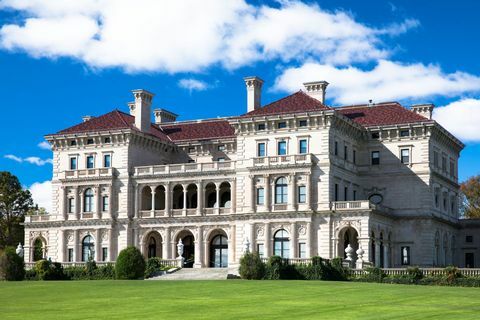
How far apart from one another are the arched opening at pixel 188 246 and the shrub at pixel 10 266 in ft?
58.8

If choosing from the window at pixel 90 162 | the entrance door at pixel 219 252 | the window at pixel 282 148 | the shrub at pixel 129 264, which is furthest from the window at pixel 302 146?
the window at pixel 90 162

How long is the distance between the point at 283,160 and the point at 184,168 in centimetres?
1048

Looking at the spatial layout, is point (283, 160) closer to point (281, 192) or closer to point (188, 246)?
point (281, 192)

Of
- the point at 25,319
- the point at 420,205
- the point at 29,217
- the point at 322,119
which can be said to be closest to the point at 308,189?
the point at 322,119

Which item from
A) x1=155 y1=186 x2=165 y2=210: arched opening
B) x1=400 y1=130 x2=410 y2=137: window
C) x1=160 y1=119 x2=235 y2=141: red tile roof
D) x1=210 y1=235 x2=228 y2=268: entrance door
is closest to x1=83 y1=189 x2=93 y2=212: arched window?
x1=155 y1=186 x2=165 y2=210: arched opening

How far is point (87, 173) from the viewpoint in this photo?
87.0 m

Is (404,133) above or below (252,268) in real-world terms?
above

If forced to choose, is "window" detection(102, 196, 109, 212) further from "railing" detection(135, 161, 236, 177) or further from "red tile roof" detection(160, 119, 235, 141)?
"red tile roof" detection(160, 119, 235, 141)

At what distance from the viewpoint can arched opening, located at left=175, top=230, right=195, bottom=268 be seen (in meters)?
83.6

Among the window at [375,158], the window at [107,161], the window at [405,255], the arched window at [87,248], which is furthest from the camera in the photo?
the window at [107,161]

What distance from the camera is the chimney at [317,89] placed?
82.2 metres

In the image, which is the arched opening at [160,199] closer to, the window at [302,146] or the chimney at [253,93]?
the chimney at [253,93]

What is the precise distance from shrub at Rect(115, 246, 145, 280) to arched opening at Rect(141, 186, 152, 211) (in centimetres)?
1959

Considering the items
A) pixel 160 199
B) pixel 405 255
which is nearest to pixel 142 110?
pixel 160 199
